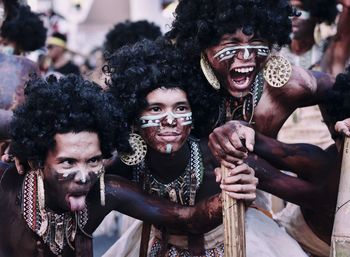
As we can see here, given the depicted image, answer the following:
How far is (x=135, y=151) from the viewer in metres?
4.23

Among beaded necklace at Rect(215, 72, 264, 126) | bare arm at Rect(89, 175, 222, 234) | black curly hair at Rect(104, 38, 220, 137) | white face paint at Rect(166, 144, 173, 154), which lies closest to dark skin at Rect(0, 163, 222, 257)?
bare arm at Rect(89, 175, 222, 234)

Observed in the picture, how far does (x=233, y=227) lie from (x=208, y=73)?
1.05 meters

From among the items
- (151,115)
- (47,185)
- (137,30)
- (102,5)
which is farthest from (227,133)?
(102,5)

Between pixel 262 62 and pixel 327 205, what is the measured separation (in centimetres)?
82

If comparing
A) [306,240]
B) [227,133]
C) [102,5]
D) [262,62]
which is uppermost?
[102,5]

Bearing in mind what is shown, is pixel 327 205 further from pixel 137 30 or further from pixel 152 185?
pixel 137 30

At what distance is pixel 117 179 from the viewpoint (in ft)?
13.7

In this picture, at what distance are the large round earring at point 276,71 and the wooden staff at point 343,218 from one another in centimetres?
71

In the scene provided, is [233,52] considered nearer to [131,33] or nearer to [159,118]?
[159,118]

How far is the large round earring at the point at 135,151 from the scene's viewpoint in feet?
13.9

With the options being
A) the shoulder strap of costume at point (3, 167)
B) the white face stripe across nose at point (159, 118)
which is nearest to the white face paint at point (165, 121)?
the white face stripe across nose at point (159, 118)

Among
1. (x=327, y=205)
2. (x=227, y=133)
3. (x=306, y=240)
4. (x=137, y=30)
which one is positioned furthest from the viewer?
(x=137, y=30)

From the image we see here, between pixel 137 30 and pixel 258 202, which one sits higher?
pixel 137 30

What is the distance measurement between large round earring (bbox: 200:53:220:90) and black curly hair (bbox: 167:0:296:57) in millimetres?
65
